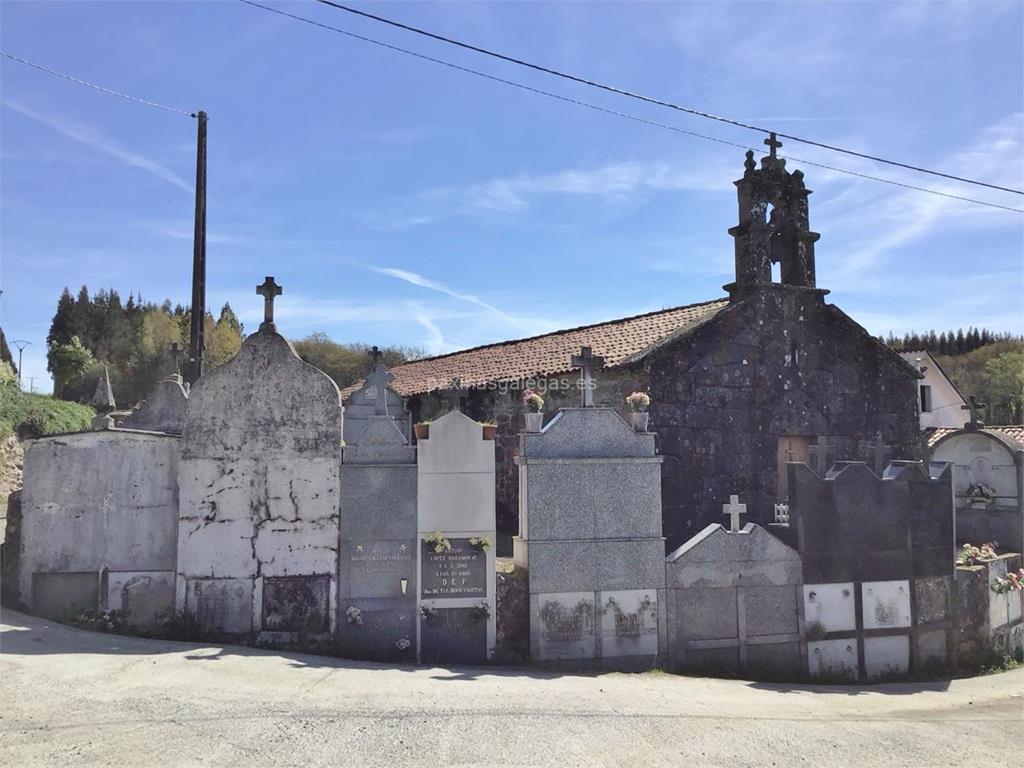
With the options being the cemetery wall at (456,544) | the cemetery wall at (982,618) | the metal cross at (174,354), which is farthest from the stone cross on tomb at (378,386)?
the cemetery wall at (982,618)

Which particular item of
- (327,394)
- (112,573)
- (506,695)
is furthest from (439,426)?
(112,573)

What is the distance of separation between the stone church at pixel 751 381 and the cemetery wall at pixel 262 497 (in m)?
6.06

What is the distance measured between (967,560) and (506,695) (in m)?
7.68

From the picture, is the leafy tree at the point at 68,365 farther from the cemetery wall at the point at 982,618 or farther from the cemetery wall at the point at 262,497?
the cemetery wall at the point at 982,618

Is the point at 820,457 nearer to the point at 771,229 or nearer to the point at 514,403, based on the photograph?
the point at 771,229

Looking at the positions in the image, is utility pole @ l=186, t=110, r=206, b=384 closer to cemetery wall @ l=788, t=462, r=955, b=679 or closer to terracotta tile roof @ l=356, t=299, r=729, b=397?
terracotta tile roof @ l=356, t=299, r=729, b=397

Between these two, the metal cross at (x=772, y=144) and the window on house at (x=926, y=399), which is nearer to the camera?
the metal cross at (x=772, y=144)

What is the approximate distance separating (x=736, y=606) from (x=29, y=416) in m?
14.9

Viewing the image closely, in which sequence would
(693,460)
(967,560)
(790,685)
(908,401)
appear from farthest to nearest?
(908,401), (693,460), (967,560), (790,685)

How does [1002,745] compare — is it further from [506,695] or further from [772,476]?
[772,476]

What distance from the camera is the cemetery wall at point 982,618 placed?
9961mm

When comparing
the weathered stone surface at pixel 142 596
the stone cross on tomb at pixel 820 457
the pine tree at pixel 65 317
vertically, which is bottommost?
the weathered stone surface at pixel 142 596

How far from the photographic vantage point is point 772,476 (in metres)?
13.7

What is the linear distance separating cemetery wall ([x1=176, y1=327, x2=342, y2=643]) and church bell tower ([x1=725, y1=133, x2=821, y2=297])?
912cm
